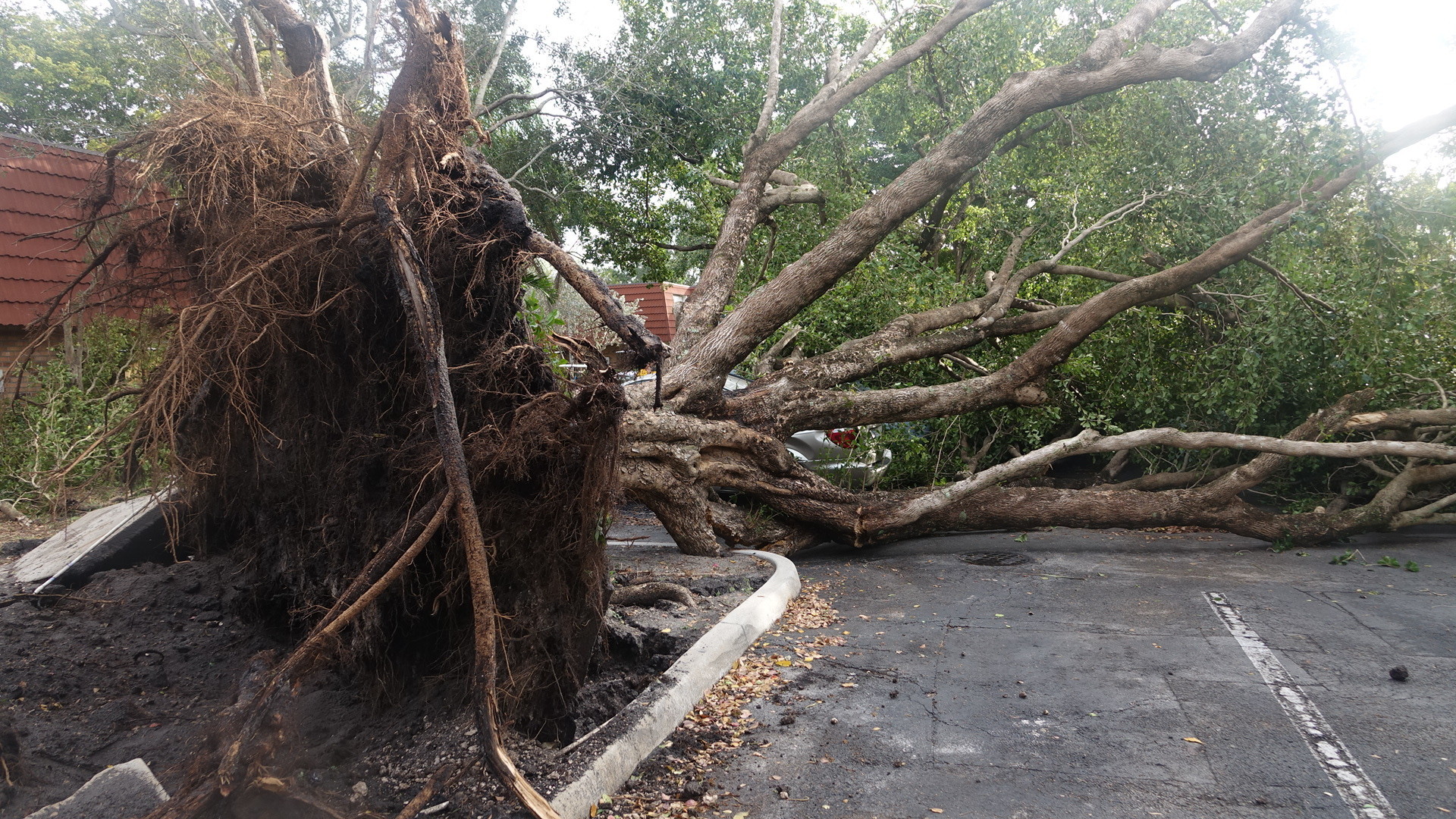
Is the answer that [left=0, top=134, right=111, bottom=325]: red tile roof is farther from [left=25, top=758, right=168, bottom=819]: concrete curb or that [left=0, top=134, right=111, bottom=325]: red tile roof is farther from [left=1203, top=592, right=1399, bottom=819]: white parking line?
[left=1203, top=592, right=1399, bottom=819]: white parking line

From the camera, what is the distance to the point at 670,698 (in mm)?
4125

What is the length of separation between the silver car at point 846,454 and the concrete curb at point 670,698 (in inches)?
141

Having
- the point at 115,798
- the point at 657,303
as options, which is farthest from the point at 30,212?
the point at 657,303

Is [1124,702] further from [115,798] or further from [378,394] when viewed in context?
[115,798]

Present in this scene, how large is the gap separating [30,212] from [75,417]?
359 centimetres

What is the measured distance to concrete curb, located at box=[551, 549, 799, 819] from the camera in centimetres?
330

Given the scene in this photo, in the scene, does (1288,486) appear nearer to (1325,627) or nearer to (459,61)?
(1325,627)

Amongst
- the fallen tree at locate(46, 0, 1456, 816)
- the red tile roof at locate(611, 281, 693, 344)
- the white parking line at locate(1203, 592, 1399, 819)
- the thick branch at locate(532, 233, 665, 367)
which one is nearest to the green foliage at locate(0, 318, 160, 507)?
the fallen tree at locate(46, 0, 1456, 816)

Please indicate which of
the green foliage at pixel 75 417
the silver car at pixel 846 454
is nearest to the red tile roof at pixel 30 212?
the green foliage at pixel 75 417

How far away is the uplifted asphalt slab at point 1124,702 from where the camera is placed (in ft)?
11.1

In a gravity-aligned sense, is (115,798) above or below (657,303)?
below

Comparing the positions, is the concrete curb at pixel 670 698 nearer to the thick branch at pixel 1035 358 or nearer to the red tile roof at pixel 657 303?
the thick branch at pixel 1035 358

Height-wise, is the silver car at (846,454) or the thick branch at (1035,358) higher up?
the thick branch at (1035,358)

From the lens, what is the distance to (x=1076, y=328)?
889 centimetres
